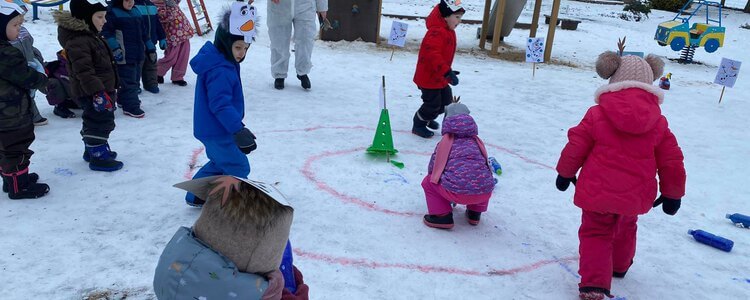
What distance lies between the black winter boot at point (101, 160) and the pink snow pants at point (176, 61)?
314 cm

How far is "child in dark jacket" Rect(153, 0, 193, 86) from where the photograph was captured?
7137 millimetres

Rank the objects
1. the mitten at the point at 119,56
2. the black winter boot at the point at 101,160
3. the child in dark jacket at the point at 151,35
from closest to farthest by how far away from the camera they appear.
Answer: the black winter boot at the point at 101,160, the mitten at the point at 119,56, the child in dark jacket at the point at 151,35

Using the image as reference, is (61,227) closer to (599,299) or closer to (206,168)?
(206,168)

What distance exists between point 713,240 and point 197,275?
13.0 ft

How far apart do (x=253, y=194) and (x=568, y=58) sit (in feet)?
38.7

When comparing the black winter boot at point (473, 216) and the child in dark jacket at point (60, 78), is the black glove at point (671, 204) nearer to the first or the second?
the black winter boot at point (473, 216)

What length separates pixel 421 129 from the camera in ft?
20.6

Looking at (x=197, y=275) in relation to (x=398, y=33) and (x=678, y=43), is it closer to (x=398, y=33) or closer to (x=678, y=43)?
(x=398, y=33)

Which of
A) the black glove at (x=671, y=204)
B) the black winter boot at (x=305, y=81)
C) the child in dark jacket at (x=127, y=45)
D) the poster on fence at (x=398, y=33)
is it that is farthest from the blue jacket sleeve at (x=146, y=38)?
the black glove at (x=671, y=204)

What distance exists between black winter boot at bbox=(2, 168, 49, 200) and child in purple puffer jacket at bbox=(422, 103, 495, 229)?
2.88 metres

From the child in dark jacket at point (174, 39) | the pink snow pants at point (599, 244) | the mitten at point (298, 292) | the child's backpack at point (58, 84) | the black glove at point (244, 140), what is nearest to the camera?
the mitten at point (298, 292)

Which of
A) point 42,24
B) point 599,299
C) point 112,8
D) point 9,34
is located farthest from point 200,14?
point 599,299

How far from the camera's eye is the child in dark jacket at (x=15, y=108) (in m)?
3.64

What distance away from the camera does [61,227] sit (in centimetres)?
361
